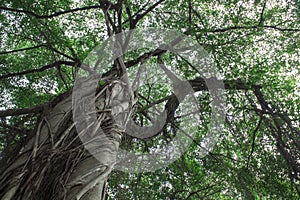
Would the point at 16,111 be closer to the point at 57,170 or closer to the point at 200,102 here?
the point at 57,170

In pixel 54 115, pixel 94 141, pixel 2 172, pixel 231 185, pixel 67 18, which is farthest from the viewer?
pixel 67 18

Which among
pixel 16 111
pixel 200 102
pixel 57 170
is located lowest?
pixel 57 170

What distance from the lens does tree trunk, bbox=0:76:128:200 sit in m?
1.06

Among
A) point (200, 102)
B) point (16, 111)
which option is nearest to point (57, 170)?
point (16, 111)

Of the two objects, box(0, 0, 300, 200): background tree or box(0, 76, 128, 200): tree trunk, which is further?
box(0, 0, 300, 200): background tree

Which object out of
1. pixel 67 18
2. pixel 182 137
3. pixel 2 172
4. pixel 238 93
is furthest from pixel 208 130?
pixel 67 18

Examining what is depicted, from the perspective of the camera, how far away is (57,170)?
1230 millimetres

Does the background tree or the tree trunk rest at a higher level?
the background tree

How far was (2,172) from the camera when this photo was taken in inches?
46.5

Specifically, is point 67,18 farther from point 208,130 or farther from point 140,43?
point 208,130

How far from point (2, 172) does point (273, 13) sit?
11.8ft

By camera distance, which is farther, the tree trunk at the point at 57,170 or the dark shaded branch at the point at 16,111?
the dark shaded branch at the point at 16,111

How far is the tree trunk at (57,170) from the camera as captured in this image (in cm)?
106

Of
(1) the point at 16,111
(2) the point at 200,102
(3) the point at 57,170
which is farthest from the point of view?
(2) the point at 200,102
